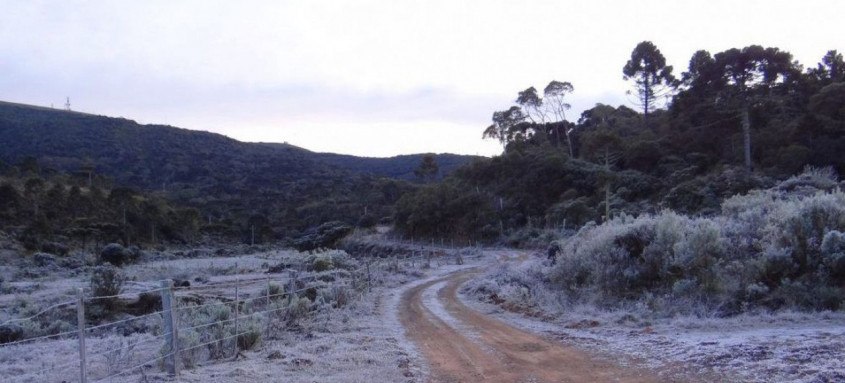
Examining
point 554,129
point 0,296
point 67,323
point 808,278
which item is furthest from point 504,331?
point 554,129

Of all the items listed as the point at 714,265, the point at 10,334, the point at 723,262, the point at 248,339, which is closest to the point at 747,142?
the point at 723,262

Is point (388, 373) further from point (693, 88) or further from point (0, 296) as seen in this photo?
point (693, 88)

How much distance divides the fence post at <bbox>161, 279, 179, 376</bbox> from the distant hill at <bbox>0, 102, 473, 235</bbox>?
250 ft

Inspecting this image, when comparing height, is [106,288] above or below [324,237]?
above

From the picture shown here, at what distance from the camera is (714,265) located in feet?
48.0

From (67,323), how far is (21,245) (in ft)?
128

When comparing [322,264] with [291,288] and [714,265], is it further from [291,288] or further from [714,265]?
[714,265]

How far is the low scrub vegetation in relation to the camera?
42.1ft

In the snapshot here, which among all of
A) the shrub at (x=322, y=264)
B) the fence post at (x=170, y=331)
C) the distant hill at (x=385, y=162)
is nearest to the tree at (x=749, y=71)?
the shrub at (x=322, y=264)

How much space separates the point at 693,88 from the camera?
184 feet

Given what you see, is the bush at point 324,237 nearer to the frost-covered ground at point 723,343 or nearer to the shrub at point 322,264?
the shrub at point 322,264

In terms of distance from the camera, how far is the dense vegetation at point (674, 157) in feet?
148

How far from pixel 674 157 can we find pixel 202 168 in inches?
3255

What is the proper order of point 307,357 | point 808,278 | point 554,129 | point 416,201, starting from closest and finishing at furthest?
1. point 307,357
2. point 808,278
3. point 416,201
4. point 554,129
